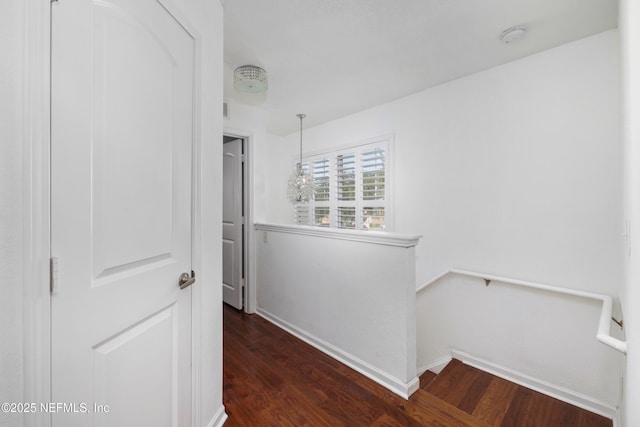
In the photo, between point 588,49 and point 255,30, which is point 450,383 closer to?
point 588,49

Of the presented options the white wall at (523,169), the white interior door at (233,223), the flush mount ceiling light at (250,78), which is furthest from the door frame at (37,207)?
the white wall at (523,169)

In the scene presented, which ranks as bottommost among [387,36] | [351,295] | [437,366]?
[437,366]

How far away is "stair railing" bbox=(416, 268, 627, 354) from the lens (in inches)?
41.4

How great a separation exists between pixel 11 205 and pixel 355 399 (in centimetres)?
192

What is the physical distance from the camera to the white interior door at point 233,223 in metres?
3.19

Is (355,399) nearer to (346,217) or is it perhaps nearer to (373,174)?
(346,217)

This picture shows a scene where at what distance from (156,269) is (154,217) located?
209 millimetres

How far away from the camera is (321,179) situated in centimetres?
386

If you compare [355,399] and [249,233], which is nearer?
[355,399]

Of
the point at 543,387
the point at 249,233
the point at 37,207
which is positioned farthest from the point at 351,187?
the point at 37,207

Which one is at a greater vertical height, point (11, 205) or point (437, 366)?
point (11, 205)

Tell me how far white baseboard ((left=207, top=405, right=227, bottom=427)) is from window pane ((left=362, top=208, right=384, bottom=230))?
2260mm

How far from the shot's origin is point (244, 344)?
2414 mm

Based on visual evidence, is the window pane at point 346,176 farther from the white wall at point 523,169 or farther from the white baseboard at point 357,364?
the white baseboard at point 357,364
